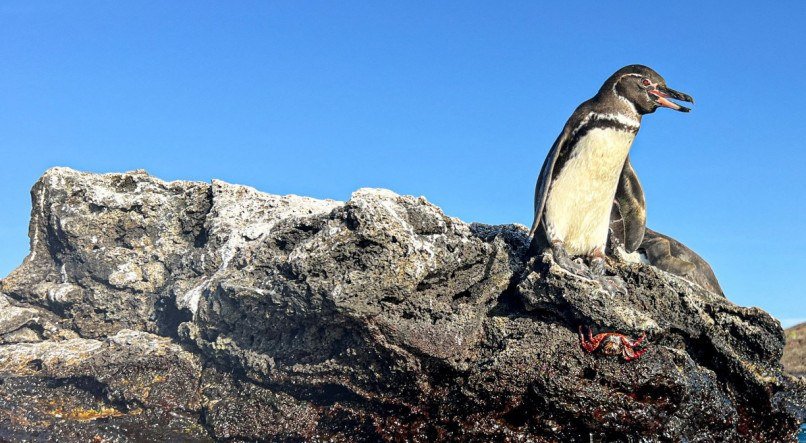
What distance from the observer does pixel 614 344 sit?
7.03 meters

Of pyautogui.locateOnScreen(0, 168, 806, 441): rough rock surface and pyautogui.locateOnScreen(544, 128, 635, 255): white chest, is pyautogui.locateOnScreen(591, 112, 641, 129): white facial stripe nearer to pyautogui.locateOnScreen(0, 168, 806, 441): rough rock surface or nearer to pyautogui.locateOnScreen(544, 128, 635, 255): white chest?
pyautogui.locateOnScreen(544, 128, 635, 255): white chest

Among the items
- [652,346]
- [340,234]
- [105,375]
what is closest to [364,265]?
[340,234]

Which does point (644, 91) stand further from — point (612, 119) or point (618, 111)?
point (612, 119)

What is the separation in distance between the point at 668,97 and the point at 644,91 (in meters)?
0.33

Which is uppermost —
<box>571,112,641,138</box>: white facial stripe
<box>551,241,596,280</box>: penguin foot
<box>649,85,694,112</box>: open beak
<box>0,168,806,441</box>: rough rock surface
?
<box>649,85,694,112</box>: open beak

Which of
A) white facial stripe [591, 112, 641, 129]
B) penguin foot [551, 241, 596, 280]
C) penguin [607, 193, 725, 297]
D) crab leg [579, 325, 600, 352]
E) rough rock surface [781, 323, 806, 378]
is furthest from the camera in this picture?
rough rock surface [781, 323, 806, 378]

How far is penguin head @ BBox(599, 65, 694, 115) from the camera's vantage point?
8203mm

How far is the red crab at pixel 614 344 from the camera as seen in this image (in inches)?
275

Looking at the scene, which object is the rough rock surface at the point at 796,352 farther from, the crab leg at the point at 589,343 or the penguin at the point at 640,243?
the crab leg at the point at 589,343

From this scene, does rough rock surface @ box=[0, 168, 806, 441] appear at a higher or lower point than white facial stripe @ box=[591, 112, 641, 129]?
lower

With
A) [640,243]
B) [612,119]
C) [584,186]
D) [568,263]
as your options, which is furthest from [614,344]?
[640,243]

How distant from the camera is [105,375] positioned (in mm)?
8375

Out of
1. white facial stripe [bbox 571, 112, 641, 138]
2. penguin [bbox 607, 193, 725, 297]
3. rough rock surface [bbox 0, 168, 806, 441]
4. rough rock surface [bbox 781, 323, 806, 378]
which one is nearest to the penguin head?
white facial stripe [bbox 571, 112, 641, 138]

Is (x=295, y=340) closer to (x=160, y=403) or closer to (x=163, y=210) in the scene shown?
(x=160, y=403)
